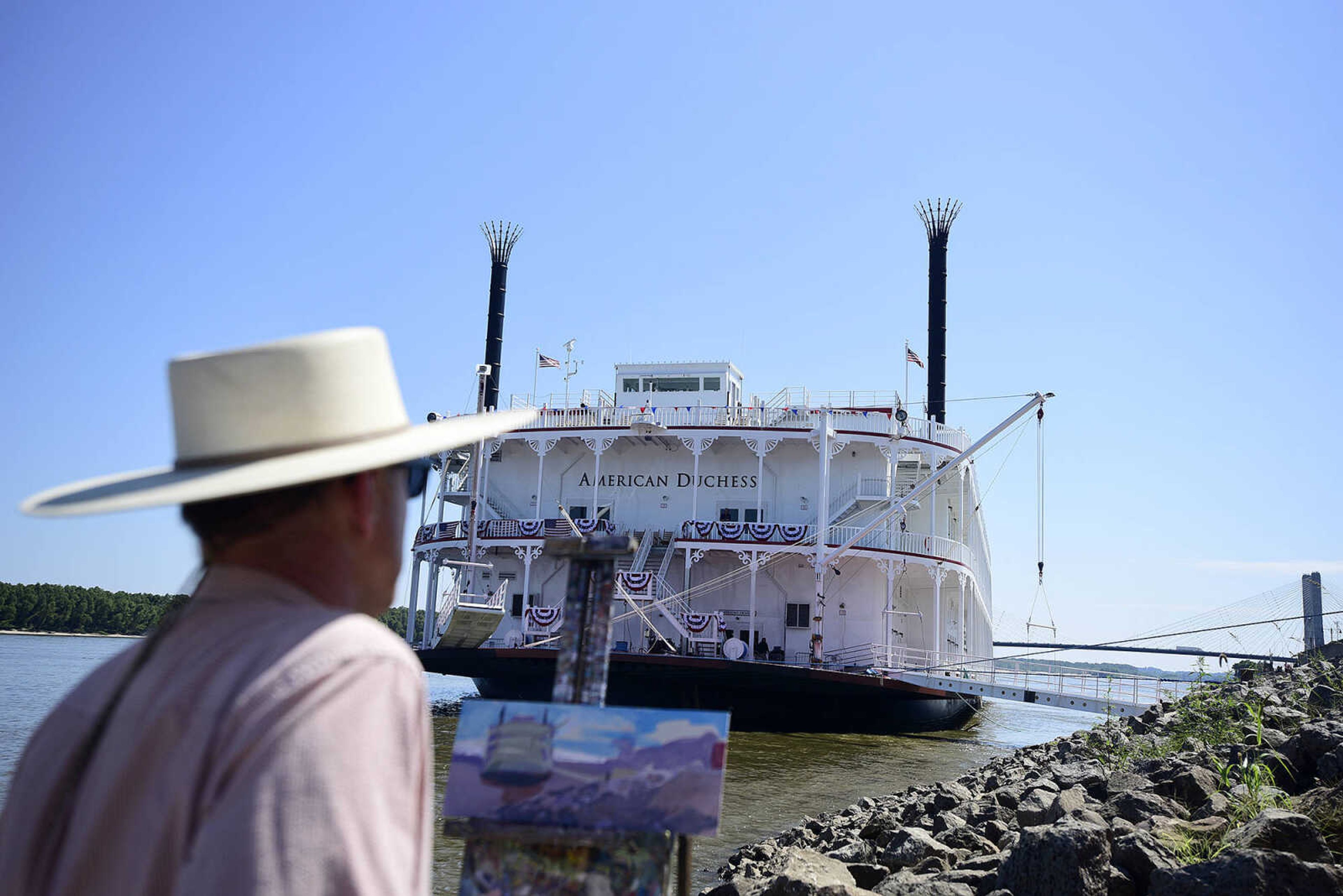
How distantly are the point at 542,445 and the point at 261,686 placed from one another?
89.7 ft

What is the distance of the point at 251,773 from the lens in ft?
4.12

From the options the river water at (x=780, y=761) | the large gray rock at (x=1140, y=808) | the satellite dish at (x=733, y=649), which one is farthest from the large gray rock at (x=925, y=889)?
the satellite dish at (x=733, y=649)

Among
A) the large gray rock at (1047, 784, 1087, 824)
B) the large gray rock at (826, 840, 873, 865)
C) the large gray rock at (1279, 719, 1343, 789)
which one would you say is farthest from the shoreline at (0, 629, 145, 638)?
the large gray rock at (1279, 719, 1343, 789)

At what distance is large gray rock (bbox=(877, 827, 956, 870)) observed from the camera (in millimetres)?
7301

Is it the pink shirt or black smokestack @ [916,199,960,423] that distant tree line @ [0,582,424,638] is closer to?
black smokestack @ [916,199,960,423]

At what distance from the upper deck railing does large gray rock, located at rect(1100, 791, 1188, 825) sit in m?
19.9

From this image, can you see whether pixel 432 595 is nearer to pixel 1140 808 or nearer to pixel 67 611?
pixel 1140 808

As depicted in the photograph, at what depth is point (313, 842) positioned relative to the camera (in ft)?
4.05

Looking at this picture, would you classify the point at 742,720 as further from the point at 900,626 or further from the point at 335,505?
Result: the point at 335,505

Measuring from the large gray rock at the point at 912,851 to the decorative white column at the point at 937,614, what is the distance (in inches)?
647

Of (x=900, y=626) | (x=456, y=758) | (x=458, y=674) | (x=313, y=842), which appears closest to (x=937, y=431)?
(x=900, y=626)

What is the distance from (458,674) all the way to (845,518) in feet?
36.8

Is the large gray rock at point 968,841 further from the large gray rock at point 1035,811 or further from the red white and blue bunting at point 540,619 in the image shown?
the red white and blue bunting at point 540,619

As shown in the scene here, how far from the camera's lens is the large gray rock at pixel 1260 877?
14.6 ft
